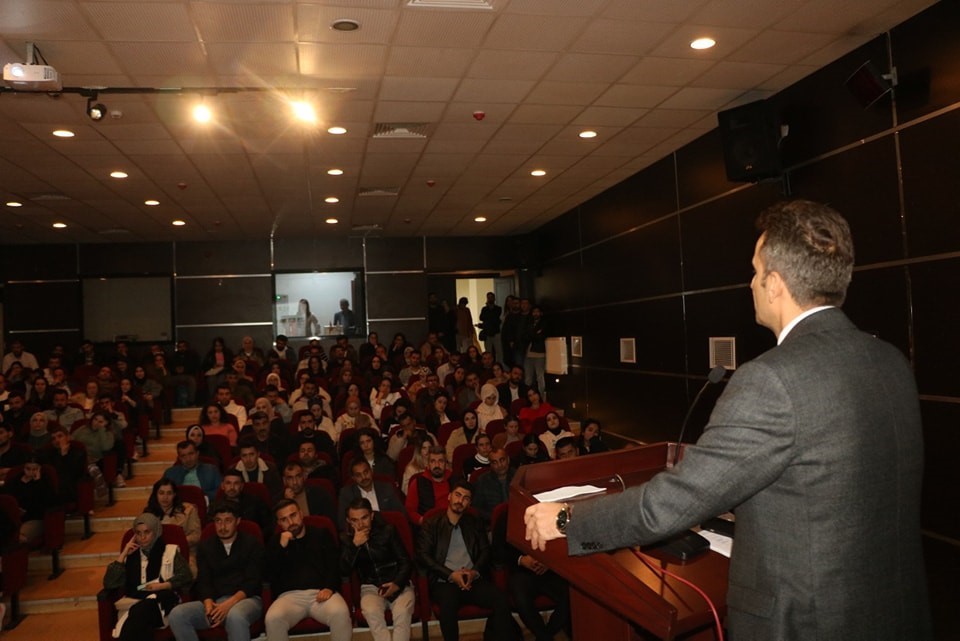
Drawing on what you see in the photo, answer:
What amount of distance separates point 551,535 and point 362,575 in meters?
3.96

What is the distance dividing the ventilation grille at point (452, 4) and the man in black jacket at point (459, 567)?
331 centimetres

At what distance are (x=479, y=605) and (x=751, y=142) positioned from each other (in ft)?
13.8

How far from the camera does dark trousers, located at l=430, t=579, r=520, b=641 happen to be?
4789 millimetres

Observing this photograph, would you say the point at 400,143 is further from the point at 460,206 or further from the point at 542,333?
the point at 542,333

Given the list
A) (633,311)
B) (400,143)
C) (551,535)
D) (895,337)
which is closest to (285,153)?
(400,143)

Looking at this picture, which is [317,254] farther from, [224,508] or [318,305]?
[224,508]

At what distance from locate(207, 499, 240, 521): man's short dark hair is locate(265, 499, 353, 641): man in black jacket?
0.36m

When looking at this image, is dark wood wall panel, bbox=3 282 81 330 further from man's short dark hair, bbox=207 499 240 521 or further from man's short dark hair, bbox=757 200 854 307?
man's short dark hair, bbox=757 200 854 307

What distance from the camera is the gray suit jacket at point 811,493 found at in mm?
1346

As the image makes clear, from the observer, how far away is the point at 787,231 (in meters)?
1.48

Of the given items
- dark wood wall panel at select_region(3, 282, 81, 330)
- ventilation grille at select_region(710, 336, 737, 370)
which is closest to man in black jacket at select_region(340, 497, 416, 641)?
ventilation grille at select_region(710, 336, 737, 370)

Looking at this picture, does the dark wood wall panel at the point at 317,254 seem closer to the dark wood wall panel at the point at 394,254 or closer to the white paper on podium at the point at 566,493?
the dark wood wall panel at the point at 394,254

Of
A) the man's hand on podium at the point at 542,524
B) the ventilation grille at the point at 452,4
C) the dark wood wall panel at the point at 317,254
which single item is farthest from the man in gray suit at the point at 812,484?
the dark wood wall panel at the point at 317,254

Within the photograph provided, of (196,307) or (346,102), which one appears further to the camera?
(196,307)
